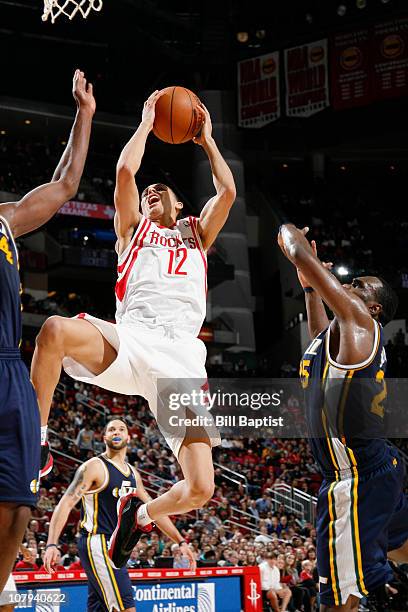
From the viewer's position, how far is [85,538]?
25.6 feet

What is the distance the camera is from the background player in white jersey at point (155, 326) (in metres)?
5.46

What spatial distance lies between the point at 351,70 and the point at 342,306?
2292 cm

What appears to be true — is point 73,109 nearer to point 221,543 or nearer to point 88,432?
point 88,432

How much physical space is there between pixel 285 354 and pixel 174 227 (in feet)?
75.8

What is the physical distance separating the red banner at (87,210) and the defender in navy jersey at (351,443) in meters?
22.4

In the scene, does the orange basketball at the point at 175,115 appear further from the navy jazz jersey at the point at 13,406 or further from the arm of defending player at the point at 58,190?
the navy jazz jersey at the point at 13,406

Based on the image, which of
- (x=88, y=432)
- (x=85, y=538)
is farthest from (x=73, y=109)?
(x=85, y=538)

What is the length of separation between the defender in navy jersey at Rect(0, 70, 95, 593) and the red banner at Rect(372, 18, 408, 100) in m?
23.3

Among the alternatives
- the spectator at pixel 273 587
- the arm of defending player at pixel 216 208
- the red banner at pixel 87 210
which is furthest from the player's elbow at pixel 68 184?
the red banner at pixel 87 210

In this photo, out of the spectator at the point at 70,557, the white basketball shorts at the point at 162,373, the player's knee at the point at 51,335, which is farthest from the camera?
the spectator at the point at 70,557

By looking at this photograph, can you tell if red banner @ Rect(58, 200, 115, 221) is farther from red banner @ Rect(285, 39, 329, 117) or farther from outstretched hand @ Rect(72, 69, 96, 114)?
outstretched hand @ Rect(72, 69, 96, 114)

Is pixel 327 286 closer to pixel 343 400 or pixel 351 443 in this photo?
pixel 343 400

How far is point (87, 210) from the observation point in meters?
27.3

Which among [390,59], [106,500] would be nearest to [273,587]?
[106,500]
